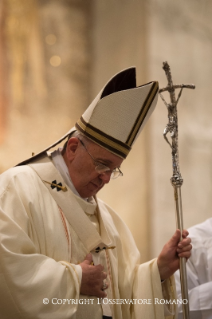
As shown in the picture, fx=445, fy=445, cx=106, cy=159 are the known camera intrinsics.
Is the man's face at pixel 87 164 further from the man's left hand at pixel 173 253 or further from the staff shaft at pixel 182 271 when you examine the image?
the man's left hand at pixel 173 253

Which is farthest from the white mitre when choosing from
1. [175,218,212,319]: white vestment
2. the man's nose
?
[175,218,212,319]: white vestment

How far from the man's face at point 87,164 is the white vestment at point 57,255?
9 cm

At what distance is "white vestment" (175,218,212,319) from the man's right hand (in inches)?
50.1

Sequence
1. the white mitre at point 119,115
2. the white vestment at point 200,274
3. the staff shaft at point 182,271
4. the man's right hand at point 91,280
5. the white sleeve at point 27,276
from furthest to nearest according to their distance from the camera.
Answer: the white vestment at point 200,274
the white mitre at point 119,115
the staff shaft at point 182,271
the man's right hand at point 91,280
the white sleeve at point 27,276

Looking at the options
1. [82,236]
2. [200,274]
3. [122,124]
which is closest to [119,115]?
[122,124]

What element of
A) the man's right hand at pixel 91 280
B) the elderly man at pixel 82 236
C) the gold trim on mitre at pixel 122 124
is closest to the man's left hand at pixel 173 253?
the elderly man at pixel 82 236

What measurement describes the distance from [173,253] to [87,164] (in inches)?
32.7

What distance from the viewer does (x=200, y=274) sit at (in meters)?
3.87

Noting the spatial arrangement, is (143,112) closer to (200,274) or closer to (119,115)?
(119,115)

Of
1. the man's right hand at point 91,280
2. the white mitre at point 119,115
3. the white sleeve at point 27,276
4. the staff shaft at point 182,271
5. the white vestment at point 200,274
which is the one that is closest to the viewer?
the white sleeve at point 27,276

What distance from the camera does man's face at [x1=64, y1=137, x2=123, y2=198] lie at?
2.84 metres

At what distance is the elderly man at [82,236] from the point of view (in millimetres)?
2357

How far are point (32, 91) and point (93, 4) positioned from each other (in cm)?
132

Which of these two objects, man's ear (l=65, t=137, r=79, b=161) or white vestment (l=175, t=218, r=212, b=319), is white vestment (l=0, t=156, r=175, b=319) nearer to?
man's ear (l=65, t=137, r=79, b=161)
